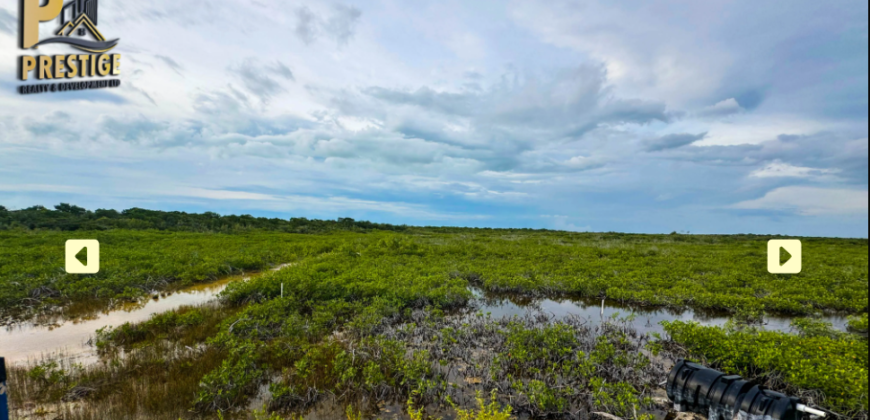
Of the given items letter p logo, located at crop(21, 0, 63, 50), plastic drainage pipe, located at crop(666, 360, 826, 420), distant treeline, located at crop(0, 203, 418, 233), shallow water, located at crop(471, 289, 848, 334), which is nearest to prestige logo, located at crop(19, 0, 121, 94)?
letter p logo, located at crop(21, 0, 63, 50)


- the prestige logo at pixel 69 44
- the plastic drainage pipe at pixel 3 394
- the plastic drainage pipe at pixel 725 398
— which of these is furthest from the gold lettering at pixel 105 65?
the plastic drainage pipe at pixel 725 398

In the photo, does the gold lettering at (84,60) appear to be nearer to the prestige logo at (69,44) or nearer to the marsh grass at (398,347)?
the prestige logo at (69,44)

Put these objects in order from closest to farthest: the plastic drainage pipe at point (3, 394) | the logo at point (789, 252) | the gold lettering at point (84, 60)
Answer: the plastic drainage pipe at point (3, 394) < the logo at point (789, 252) < the gold lettering at point (84, 60)

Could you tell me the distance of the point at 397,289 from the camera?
1170 cm

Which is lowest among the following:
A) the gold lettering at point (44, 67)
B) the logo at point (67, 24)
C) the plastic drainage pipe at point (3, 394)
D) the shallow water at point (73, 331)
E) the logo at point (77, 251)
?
the shallow water at point (73, 331)

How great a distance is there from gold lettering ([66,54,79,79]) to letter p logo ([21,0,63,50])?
1461mm

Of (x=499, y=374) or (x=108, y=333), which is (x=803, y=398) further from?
(x=108, y=333)

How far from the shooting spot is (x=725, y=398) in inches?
187

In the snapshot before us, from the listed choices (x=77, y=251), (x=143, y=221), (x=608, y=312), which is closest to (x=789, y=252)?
(x=608, y=312)

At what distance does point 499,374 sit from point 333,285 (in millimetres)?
7381

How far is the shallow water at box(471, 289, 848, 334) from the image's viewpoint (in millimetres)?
10328

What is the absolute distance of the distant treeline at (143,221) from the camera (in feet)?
104

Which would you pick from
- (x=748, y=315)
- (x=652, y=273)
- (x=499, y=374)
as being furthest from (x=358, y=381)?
(x=652, y=273)

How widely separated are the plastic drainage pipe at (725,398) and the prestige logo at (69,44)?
61.2 ft
